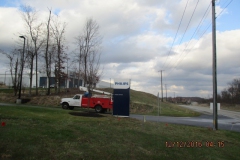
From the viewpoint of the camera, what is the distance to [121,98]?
Result: 17.4 metres

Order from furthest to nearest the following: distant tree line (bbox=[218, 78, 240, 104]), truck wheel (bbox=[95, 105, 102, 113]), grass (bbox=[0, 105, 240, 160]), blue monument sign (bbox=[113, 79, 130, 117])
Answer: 1. distant tree line (bbox=[218, 78, 240, 104])
2. truck wheel (bbox=[95, 105, 102, 113])
3. blue monument sign (bbox=[113, 79, 130, 117])
4. grass (bbox=[0, 105, 240, 160])

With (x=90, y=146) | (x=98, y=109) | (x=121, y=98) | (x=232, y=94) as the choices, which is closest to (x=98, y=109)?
(x=98, y=109)

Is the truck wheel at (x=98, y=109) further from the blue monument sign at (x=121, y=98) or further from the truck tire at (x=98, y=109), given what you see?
the blue monument sign at (x=121, y=98)

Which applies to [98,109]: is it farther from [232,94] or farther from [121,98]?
[232,94]

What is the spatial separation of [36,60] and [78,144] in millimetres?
32398

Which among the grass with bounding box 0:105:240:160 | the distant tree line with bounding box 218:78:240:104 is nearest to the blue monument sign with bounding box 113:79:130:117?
the grass with bounding box 0:105:240:160

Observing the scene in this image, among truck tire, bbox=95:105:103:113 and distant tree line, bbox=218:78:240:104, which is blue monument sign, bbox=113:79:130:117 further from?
→ distant tree line, bbox=218:78:240:104

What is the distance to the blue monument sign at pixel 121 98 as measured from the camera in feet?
56.9

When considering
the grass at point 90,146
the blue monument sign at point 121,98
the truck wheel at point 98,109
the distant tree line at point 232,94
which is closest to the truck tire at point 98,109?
the truck wheel at point 98,109

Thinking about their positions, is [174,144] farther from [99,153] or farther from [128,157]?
[99,153]

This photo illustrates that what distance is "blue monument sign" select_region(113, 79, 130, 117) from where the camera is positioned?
17.3 metres

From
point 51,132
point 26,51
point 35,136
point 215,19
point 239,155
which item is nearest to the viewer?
point 35,136

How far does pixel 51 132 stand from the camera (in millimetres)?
8328

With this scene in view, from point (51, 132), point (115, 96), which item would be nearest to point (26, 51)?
point (115, 96)
